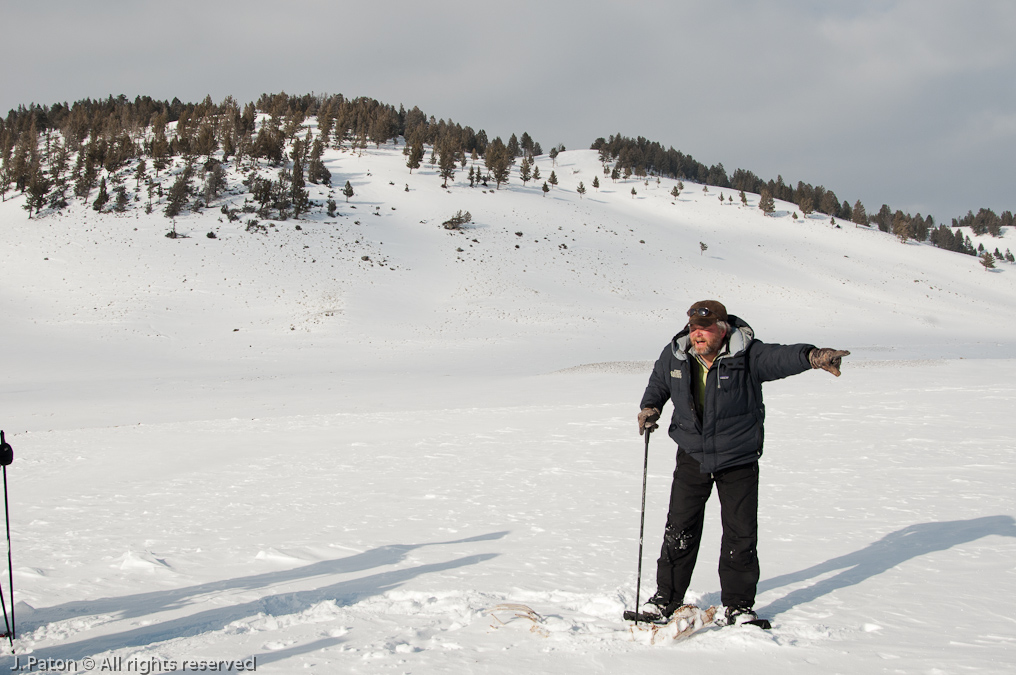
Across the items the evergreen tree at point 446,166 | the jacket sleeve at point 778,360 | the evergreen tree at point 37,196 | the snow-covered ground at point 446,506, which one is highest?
the evergreen tree at point 446,166

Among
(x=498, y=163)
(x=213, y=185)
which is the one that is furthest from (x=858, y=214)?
(x=213, y=185)

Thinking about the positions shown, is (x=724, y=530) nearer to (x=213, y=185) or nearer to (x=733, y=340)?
(x=733, y=340)

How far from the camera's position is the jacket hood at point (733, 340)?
3.90 metres

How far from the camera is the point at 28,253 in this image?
46.0 m

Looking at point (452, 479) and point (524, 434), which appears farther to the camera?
point (524, 434)

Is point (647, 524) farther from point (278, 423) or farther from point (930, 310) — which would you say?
point (930, 310)

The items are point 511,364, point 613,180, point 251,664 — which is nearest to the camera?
point 251,664

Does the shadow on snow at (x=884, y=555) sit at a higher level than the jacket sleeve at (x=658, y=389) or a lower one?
lower

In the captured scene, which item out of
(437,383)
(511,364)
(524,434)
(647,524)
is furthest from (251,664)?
(511,364)

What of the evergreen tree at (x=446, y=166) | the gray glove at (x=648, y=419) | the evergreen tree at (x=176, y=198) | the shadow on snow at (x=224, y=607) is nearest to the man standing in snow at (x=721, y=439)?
the gray glove at (x=648, y=419)

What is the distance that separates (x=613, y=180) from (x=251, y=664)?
112m

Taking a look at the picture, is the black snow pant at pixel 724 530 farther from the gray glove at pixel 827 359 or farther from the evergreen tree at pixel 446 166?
the evergreen tree at pixel 446 166

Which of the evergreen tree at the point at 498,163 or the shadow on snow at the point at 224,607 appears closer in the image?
the shadow on snow at the point at 224,607

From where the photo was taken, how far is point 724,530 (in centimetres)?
410
